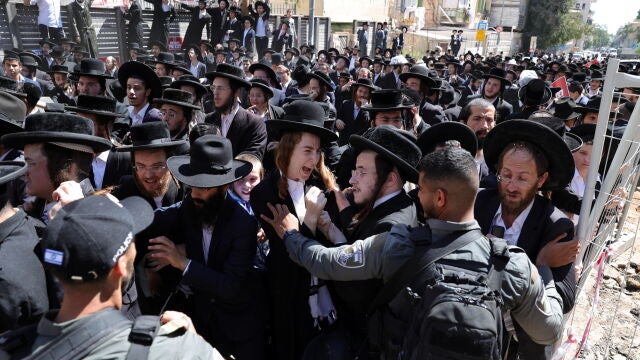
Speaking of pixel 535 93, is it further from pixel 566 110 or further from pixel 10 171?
pixel 10 171

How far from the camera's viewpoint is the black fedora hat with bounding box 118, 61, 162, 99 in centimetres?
584

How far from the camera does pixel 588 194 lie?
283 cm

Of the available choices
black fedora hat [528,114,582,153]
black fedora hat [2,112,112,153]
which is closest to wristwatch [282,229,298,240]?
black fedora hat [2,112,112,153]

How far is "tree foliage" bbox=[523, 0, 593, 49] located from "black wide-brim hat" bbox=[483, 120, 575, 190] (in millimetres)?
64431

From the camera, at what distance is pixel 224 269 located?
278 centimetres

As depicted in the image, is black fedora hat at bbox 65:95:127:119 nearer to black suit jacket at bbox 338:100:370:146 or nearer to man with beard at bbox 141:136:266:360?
man with beard at bbox 141:136:266:360

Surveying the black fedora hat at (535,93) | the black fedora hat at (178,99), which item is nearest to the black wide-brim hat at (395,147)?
the black fedora hat at (178,99)

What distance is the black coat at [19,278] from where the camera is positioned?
191 cm

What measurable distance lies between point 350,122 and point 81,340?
21.6 feet

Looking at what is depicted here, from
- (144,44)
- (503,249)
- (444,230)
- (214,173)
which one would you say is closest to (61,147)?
(214,173)

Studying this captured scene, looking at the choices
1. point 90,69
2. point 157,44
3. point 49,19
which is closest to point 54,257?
→ point 90,69

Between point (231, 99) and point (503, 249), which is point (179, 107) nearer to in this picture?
point (231, 99)

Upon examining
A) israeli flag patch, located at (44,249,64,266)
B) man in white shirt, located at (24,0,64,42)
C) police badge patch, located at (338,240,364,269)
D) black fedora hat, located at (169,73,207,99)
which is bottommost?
police badge patch, located at (338,240,364,269)

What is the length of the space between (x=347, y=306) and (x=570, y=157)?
5.47ft
